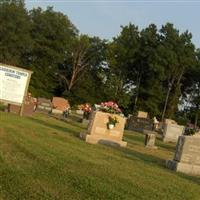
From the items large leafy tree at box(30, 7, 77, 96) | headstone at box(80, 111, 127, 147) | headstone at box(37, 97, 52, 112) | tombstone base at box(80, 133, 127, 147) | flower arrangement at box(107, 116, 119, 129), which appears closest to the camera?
tombstone base at box(80, 133, 127, 147)

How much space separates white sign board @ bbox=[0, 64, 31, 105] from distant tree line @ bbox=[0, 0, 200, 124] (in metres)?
42.6

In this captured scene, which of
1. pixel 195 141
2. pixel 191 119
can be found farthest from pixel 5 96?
pixel 191 119

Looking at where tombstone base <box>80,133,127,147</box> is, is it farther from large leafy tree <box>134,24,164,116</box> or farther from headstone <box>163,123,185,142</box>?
large leafy tree <box>134,24,164,116</box>

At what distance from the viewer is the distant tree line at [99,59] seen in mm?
63562

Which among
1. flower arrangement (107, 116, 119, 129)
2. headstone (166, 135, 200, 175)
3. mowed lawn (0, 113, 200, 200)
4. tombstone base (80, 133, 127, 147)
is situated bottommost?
mowed lawn (0, 113, 200, 200)

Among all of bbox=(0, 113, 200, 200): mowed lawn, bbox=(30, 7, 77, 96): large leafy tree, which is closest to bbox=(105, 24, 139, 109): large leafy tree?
bbox=(30, 7, 77, 96): large leafy tree

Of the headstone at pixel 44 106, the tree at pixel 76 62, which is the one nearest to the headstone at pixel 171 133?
the headstone at pixel 44 106

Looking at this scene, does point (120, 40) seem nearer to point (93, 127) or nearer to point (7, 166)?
point (93, 127)

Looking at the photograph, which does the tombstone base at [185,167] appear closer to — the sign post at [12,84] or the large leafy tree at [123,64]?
the sign post at [12,84]

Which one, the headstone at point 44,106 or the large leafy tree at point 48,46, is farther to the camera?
the large leafy tree at point 48,46

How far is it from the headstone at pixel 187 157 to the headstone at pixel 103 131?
15.1 feet

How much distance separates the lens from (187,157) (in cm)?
1389

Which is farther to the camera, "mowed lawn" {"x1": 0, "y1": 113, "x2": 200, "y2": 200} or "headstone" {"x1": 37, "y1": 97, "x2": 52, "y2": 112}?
"headstone" {"x1": 37, "y1": 97, "x2": 52, "y2": 112}

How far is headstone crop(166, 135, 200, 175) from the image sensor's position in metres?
13.6
